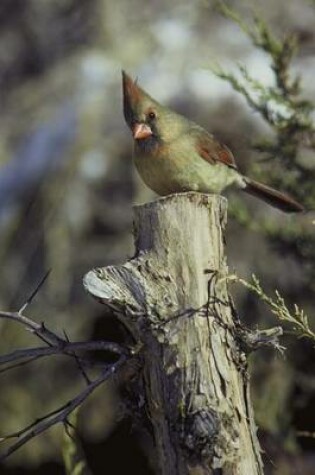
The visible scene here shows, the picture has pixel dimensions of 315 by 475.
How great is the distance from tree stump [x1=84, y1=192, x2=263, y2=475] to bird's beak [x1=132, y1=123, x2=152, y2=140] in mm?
908

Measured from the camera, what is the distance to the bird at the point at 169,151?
3.58 metres

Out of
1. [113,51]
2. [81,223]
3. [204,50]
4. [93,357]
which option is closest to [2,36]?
[113,51]

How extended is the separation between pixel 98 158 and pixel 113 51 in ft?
3.03

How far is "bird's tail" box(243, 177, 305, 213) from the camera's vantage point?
13.5 feet

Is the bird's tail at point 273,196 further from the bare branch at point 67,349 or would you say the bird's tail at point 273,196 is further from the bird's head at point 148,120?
the bare branch at point 67,349

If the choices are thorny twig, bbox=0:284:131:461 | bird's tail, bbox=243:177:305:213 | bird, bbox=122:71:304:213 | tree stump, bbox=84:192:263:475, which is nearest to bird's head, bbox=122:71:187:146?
bird, bbox=122:71:304:213

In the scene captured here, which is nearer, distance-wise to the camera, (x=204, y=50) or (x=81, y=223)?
(x=81, y=223)

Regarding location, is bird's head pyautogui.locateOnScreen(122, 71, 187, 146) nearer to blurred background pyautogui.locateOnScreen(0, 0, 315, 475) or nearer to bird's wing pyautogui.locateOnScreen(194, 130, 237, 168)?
bird's wing pyautogui.locateOnScreen(194, 130, 237, 168)

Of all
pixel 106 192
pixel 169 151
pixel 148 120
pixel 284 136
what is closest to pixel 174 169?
pixel 169 151

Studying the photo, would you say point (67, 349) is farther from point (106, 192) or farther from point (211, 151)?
point (106, 192)

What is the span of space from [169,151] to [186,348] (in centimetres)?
115

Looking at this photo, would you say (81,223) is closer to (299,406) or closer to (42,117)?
(42,117)

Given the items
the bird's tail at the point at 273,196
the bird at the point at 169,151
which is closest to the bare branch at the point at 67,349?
the bird at the point at 169,151

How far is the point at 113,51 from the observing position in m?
6.27
